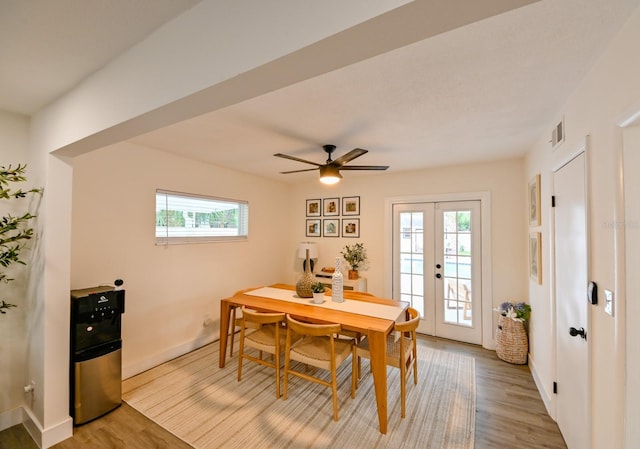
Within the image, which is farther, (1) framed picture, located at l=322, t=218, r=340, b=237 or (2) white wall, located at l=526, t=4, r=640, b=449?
(1) framed picture, located at l=322, t=218, r=340, b=237

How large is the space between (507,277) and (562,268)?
5.31 feet

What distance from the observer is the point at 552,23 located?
1168 mm

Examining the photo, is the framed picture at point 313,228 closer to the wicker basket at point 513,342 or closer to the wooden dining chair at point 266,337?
the wooden dining chair at point 266,337

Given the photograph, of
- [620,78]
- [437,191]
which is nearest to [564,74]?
[620,78]

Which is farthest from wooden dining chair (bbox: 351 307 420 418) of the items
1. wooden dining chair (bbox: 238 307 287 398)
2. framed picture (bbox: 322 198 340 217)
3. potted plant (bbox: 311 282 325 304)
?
framed picture (bbox: 322 198 340 217)

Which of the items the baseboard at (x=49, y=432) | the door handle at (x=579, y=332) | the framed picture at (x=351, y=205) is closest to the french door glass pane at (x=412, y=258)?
the framed picture at (x=351, y=205)

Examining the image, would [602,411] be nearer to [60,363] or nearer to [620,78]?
[620,78]

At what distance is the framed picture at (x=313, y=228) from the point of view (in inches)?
191

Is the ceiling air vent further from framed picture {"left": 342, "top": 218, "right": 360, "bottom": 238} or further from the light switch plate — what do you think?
framed picture {"left": 342, "top": 218, "right": 360, "bottom": 238}

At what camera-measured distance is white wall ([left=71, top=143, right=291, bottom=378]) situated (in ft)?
8.41

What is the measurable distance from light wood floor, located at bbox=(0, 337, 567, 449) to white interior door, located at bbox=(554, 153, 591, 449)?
196 millimetres

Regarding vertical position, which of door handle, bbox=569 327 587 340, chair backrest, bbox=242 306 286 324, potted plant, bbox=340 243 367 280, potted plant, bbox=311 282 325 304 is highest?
potted plant, bbox=340 243 367 280

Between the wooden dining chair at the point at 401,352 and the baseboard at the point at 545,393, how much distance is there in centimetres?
104

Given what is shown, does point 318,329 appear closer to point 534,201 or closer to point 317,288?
point 317,288
